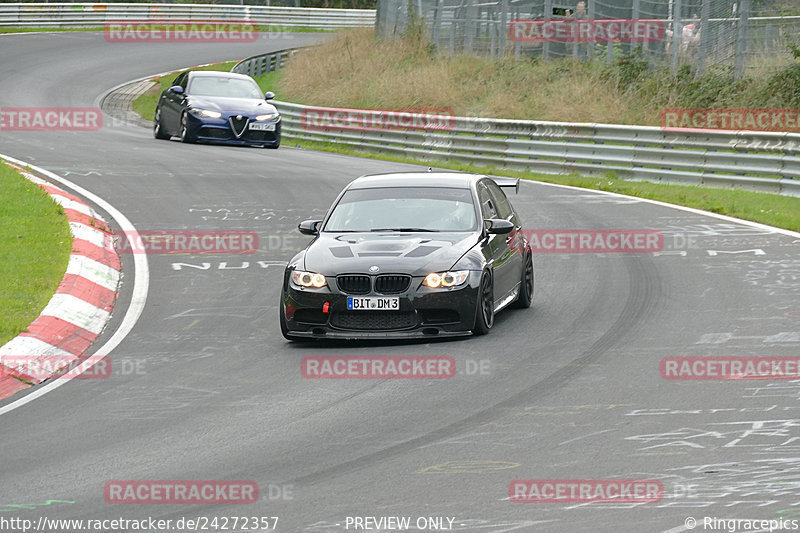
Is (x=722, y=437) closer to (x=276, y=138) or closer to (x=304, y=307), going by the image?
(x=304, y=307)

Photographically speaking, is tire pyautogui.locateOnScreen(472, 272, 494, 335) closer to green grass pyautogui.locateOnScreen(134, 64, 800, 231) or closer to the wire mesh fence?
green grass pyautogui.locateOnScreen(134, 64, 800, 231)

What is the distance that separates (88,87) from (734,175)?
80.8ft

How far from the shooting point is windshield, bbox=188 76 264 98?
2758cm

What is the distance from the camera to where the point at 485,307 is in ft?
35.2

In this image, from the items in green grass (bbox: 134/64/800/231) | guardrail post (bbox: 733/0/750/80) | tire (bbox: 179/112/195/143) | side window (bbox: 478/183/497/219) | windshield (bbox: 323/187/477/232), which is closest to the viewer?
windshield (bbox: 323/187/477/232)

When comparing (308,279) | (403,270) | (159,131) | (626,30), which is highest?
(626,30)

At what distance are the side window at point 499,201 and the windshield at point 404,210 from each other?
2.08 feet

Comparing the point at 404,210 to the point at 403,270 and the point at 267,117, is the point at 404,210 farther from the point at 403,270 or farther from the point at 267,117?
the point at 267,117

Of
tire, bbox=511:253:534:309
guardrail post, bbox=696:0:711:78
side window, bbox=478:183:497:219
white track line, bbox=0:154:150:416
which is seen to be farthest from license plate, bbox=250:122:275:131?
tire, bbox=511:253:534:309

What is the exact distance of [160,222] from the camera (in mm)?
17281

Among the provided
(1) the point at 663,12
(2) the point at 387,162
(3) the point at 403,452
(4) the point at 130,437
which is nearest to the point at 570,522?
(3) the point at 403,452

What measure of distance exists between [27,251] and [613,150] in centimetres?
1250

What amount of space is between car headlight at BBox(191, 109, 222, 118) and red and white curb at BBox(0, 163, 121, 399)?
36.1 feet

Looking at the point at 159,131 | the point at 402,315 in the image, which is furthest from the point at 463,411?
the point at 159,131
